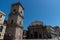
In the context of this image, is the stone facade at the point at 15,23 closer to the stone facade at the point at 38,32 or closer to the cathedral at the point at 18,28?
the cathedral at the point at 18,28

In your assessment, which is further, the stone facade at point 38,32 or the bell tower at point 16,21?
the stone facade at point 38,32

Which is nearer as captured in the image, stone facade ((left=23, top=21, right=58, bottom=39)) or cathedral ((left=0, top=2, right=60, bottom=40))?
cathedral ((left=0, top=2, right=60, bottom=40))

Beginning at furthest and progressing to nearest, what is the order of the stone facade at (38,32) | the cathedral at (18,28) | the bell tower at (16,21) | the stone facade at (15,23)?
the stone facade at (38,32), the bell tower at (16,21), the stone facade at (15,23), the cathedral at (18,28)

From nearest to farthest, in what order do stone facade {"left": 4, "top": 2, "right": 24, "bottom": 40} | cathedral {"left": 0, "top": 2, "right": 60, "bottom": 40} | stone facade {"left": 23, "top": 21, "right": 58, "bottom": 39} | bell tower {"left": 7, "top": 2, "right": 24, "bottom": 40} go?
cathedral {"left": 0, "top": 2, "right": 60, "bottom": 40}
stone facade {"left": 4, "top": 2, "right": 24, "bottom": 40}
bell tower {"left": 7, "top": 2, "right": 24, "bottom": 40}
stone facade {"left": 23, "top": 21, "right": 58, "bottom": 39}

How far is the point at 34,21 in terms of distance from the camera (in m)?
52.7

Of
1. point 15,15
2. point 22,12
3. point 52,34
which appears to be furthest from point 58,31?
point 15,15

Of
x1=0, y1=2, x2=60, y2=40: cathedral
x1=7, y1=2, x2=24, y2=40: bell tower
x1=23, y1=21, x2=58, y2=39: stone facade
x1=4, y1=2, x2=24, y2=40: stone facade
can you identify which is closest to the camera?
x1=0, y1=2, x2=60, y2=40: cathedral

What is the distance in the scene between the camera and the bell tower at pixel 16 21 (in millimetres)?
37750

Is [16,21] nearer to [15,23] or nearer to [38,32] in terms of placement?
[15,23]

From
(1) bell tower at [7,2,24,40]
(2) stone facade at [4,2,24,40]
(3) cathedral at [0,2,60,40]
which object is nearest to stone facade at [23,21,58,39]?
(3) cathedral at [0,2,60,40]

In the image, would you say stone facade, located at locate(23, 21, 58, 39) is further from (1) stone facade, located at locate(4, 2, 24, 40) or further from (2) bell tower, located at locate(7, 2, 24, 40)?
(1) stone facade, located at locate(4, 2, 24, 40)

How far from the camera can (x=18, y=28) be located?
129ft

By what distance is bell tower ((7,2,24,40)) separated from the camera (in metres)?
37.8

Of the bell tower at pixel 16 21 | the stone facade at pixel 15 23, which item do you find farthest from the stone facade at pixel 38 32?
the stone facade at pixel 15 23
